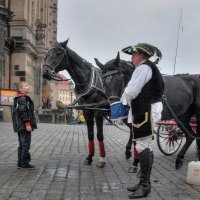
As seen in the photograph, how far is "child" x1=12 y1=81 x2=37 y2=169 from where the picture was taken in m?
7.85

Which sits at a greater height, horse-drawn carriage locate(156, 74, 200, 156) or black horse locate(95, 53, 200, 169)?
black horse locate(95, 53, 200, 169)

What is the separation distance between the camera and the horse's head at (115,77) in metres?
6.95

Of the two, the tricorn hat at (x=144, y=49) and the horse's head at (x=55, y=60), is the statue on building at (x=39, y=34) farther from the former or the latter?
the tricorn hat at (x=144, y=49)

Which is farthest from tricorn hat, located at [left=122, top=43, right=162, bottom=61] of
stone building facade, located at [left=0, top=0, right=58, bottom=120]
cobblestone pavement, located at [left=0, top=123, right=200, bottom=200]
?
stone building facade, located at [left=0, top=0, right=58, bottom=120]

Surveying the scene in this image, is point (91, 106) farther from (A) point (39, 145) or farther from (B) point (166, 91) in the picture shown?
(A) point (39, 145)

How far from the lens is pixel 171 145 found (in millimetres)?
10891

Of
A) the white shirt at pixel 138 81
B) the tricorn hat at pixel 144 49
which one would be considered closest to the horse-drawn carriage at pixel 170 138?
the tricorn hat at pixel 144 49

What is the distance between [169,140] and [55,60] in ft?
12.5

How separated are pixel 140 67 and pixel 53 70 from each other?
3010mm

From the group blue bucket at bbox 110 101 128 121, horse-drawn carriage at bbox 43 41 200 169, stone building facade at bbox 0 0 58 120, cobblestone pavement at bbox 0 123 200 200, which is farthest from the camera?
stone building facade at bbox 0 0 58 120

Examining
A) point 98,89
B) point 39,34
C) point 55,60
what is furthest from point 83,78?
point 39,34

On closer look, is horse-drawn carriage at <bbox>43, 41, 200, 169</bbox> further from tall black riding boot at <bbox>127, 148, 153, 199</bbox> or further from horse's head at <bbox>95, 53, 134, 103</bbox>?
tall black riding boot at <bbox>127, 148, 153, 199</bbox>

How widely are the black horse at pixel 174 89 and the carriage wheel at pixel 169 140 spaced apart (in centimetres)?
177

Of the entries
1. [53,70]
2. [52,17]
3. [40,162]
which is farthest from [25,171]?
[52,17]
